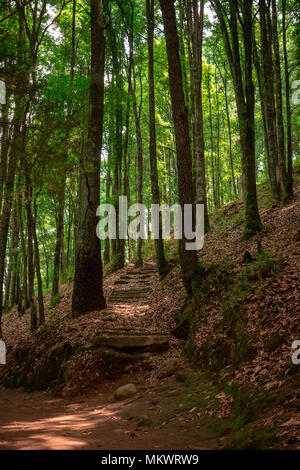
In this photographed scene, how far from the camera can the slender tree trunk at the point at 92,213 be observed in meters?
10.0

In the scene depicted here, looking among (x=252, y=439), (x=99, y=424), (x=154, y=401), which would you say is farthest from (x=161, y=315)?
(x=252, y=439)

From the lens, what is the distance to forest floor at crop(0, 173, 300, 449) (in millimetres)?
3734

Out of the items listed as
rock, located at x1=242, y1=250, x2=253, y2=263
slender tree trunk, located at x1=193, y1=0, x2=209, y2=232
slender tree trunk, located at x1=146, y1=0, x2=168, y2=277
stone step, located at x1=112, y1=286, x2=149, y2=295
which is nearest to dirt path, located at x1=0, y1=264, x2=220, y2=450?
rock, located at x1=242, y1=250, x2=253, y2=263

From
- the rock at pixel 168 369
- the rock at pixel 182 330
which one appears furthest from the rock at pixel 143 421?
the rock at pixel 182 330

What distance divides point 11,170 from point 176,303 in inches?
266

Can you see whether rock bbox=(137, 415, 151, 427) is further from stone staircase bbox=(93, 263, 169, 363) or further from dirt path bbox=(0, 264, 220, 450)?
stone staircase bbox=(93, 263, 169, 363)

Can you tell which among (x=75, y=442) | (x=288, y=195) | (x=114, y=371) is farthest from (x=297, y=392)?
(x=288, y=195)

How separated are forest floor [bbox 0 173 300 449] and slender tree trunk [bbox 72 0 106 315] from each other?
688mm

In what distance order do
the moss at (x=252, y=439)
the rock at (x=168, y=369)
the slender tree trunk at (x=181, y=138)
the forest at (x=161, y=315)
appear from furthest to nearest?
the slender tree trunk at (x=181, y=138) < the rock at (x=168, y=369) < the forest at (x=161, y=315) < the moss at (x=252, y=439)

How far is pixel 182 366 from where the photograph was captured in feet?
21.9

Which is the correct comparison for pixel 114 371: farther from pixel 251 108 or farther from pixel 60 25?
pixel 60 25

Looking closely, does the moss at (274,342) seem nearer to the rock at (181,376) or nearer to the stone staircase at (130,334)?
the rock at (181,376)

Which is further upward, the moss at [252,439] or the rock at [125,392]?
the moss at [252,439]

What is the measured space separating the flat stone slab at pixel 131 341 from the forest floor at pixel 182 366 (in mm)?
24
